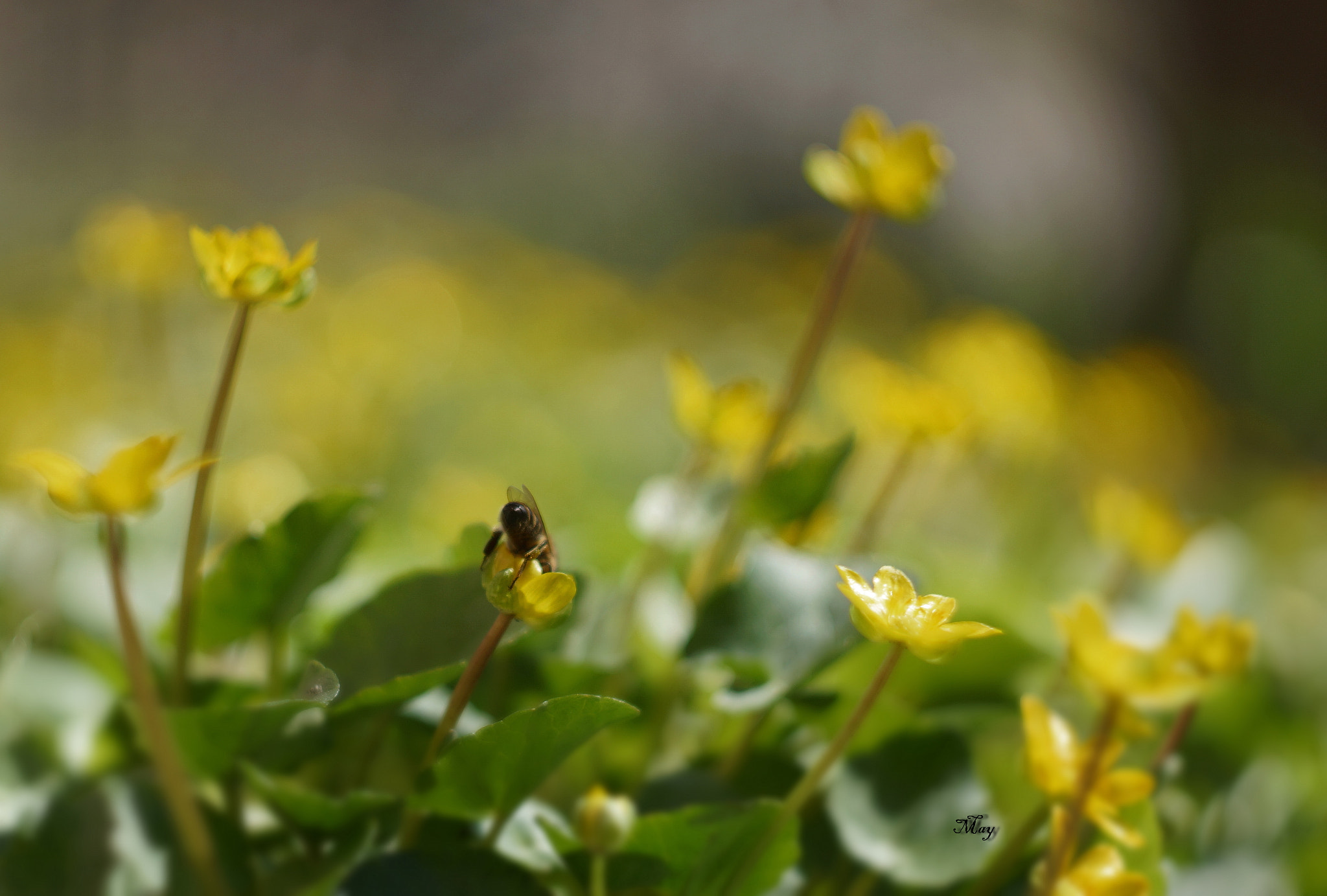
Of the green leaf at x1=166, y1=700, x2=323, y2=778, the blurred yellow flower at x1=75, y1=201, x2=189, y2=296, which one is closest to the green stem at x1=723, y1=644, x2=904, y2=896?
the green leaf at x1=166, y1=700, x2=323, y2=778

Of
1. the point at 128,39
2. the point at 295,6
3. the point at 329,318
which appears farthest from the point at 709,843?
the point at 295,6

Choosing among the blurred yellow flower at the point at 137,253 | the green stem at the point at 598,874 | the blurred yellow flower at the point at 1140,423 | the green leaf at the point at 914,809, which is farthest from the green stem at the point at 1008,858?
the blurred yellow flower at the point at 1140,423

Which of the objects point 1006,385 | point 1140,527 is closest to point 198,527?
point 1140,527

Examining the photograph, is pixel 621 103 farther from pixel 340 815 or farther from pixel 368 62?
pixel 340 815

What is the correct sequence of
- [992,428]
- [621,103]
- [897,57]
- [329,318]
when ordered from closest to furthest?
[992,428]
[329,318]
[897,57]
[621,103]

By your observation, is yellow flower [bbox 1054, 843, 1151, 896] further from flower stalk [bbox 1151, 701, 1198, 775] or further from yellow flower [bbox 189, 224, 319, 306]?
yellow flower [bbox 189, 224, 319, 306]

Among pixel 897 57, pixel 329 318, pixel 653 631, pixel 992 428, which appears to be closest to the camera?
pixel 653 631
